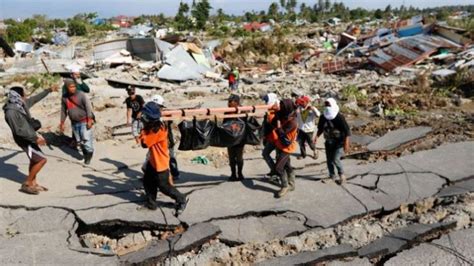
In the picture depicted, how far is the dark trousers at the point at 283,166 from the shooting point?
5555 mm

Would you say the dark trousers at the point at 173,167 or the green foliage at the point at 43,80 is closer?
the dark trousers at the point at 173,167

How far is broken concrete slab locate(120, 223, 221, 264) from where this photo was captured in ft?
14.1

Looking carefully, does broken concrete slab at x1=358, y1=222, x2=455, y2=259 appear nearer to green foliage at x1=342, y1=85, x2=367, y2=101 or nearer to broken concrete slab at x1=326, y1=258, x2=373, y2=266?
broken concrete slab at x1=326, y1=258, x2=373, y2=266

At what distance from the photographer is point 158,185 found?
16.4ft

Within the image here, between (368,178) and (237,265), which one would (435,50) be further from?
(237,265)

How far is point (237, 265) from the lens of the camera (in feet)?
14.4

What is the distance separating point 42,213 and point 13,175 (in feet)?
5.47

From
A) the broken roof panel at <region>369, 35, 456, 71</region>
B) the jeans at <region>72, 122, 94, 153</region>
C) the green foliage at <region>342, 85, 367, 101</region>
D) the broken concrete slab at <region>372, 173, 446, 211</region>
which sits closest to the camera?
the broken concrete slab at <region>372, 173, 446, 211</region>

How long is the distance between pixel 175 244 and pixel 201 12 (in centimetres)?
4145

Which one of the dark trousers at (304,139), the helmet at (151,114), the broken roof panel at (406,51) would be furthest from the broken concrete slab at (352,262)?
the broken roof panel at (406,51)

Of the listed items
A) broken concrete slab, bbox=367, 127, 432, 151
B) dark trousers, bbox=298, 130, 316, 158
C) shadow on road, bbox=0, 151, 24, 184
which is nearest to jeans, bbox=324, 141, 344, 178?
dark trousers, bbox=298, 130, 316, 158

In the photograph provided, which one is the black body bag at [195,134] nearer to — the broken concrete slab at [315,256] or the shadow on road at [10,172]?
the broken concrete slab at [315,256]

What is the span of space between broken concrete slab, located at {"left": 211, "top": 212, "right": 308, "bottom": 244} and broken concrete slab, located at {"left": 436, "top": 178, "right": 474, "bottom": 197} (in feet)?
7.34

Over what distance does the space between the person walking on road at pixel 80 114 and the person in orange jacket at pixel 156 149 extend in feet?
7.53
